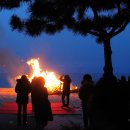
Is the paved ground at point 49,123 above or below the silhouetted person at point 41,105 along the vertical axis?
below

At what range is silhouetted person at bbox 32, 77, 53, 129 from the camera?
1354 centimetres

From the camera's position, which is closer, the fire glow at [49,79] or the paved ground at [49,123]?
the paved ground at [49,123]

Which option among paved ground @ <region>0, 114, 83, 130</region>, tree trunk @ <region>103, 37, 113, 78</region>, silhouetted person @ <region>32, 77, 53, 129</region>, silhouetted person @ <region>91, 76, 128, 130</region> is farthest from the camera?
tree trunk @ <region>103, 37, 113, 78</region>

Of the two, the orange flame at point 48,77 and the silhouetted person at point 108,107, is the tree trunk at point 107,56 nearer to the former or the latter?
the silhouetted person at point 108,107

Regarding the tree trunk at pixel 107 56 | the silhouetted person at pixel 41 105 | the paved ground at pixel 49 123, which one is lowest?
the paved ground at pixel 49 123

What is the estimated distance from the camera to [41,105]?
1367 cm

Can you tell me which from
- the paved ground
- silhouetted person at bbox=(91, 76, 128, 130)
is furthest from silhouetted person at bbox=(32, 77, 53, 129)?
silhouetted person at bbox=(91, 76, 128, 130)

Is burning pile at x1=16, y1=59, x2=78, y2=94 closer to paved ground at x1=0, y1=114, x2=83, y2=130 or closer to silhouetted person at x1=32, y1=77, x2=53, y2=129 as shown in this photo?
paved ground at x1=0, y1=114, x2=83, y2=130

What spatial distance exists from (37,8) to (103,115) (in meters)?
12.3

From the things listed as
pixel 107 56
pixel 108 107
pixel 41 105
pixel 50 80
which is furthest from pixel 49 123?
pixel 50 80

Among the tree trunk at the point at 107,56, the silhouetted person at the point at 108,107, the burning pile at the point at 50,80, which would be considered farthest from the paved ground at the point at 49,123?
the burning pile at the point at 50,80

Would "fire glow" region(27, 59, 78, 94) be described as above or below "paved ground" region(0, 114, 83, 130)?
above

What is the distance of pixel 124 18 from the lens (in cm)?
2097

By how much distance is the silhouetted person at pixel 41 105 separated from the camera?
13539 mm
